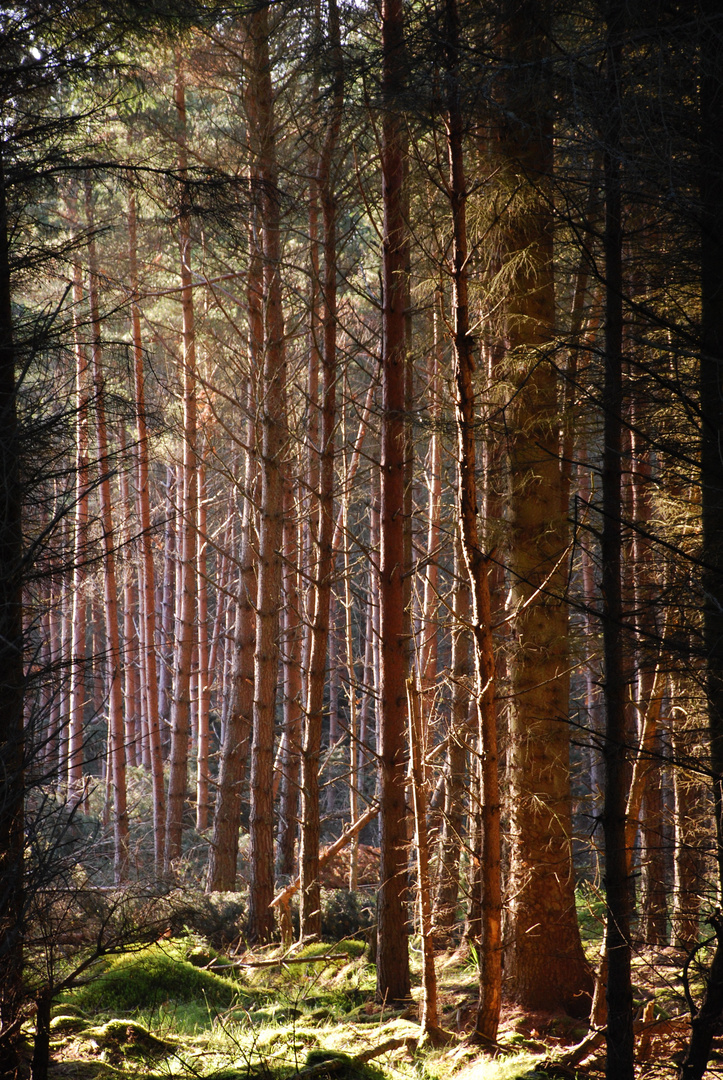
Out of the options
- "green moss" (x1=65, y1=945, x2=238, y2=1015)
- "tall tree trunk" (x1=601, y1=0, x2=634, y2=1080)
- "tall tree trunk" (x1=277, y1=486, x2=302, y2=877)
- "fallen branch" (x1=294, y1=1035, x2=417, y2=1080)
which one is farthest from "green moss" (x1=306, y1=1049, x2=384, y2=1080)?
"tall tree trunk" (x1=277, y1=486, x2=302, y2=877)

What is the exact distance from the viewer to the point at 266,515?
7754 millimetres

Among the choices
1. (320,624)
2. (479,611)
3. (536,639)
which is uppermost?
(320,624)

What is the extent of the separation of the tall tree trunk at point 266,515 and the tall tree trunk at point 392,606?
1.78 m

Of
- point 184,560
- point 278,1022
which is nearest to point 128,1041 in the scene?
point 278,1022

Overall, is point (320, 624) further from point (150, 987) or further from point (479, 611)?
point (150, 987)

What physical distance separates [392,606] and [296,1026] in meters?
2.94

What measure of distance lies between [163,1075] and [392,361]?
15.6 feet

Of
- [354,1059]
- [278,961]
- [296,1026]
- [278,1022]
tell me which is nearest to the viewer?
[354,1059]

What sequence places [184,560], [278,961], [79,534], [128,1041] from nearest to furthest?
[128,1041] → [79,534] → [278,961] → [184,560]

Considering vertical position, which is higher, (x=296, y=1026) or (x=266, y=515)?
(x=266, y=515)

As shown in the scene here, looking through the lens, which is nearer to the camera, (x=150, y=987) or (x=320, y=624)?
(x=150, y=987)

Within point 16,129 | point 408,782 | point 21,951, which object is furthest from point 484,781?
point 16,129

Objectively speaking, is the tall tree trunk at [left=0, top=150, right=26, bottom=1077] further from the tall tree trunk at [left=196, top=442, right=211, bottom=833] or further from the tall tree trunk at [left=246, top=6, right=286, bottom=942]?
the tall tree trunk at [left=196, top=442, right=211, bottom=833]

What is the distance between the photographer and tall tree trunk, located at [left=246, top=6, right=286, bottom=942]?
750 centimetres
